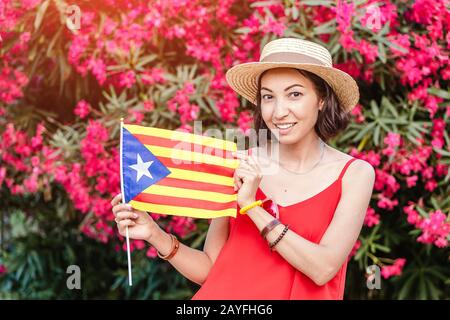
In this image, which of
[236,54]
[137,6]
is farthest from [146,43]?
[236,54]

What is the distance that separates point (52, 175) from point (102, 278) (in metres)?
1.48

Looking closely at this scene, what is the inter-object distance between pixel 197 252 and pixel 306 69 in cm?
75

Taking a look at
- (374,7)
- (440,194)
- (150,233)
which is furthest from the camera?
(440,194)

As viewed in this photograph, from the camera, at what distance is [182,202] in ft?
8.03

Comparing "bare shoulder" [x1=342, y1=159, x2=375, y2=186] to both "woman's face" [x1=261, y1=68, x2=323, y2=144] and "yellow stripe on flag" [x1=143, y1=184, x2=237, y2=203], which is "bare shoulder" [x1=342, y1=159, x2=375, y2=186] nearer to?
"woman's face" [x1=261, y1=68, x2=323, y2=144]

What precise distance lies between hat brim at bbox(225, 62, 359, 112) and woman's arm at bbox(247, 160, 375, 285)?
294 mm

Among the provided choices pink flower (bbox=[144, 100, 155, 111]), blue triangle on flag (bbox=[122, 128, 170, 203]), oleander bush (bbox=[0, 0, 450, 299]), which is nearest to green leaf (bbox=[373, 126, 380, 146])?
oleander bush (bbox=[0, 0, 450, 299])

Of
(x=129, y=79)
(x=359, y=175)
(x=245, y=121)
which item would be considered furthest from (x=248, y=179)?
(x=129, y=79)

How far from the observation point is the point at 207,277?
8.21 ft

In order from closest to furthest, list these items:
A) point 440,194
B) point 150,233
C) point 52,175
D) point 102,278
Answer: point 150,233 < point 440,194 < point 52,175 < point 102,278

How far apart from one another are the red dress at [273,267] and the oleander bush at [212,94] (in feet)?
6.05

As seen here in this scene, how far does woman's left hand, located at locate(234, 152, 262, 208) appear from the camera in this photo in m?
2.27

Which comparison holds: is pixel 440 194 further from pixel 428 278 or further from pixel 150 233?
pixel 150 233
